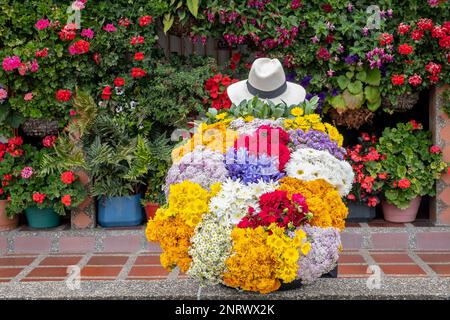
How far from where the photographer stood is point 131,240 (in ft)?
18.2

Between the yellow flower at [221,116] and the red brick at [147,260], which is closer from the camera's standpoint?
the yellow flower at [221,116]

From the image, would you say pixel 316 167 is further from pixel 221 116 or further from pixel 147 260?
pixel 147 260

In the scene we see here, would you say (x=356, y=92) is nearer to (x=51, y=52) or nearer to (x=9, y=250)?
(x=51, y=52)

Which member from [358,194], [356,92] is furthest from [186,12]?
[358,194]

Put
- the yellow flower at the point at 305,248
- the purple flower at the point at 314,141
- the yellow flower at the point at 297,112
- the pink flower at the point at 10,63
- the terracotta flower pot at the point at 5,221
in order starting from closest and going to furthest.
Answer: the yellow flower at the point at 305,248 < the purple flower at the point at 314,141 < the yellow flower at the point at 297,112 < the pink flower at the point at 10,63 < the terracotta flower pot at the point at 5,221

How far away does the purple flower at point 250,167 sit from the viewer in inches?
118

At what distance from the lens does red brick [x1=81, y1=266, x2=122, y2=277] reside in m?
4.86

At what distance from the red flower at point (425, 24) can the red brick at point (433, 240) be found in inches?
64.4

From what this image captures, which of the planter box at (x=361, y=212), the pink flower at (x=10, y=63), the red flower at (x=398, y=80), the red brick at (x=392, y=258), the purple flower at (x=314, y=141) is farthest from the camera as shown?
the planter box at (x=361, y=212)

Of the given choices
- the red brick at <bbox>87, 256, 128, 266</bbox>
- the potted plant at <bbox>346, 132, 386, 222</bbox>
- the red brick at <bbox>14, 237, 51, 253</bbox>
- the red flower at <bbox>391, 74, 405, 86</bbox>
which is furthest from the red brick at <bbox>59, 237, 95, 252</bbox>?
the red flower at <bbox>391, 74, 405, 86</bbox>

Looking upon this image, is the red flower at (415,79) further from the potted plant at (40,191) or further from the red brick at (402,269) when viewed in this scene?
the potted plant at (40,191)

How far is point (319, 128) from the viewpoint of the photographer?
3314 mm

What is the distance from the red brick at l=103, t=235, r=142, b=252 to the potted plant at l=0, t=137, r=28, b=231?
0.84 metres

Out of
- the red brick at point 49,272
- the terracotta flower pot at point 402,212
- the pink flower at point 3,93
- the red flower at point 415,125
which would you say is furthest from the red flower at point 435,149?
the pink flower at point 3,93
